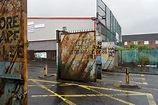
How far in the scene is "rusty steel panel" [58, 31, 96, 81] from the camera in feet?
30.7

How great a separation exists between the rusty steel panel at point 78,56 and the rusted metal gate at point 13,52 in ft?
21.0

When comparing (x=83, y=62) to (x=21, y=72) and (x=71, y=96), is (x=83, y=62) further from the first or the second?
(x=21, y=72)

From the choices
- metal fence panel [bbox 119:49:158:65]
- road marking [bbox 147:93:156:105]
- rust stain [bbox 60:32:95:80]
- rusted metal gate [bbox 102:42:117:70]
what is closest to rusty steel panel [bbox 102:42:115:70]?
rusted metal gate [bbox 102:42:117:70]

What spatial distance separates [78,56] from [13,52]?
674cm

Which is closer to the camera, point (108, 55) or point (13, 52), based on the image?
point (13, 52)

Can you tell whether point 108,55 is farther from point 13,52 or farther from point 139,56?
point 13,52

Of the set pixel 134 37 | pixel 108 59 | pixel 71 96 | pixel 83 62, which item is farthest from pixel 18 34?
pixel 134 37

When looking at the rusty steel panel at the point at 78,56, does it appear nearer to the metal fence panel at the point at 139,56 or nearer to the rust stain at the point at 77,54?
the rust stain at the point at 77,54

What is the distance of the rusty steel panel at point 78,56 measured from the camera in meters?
9.36

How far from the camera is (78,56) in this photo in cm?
976

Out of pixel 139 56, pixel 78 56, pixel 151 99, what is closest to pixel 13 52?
pixel 151 99

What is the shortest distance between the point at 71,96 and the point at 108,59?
31.9 ft

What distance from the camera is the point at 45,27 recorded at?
25.7 meters

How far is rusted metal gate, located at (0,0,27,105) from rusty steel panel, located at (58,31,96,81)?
639 centimetres
